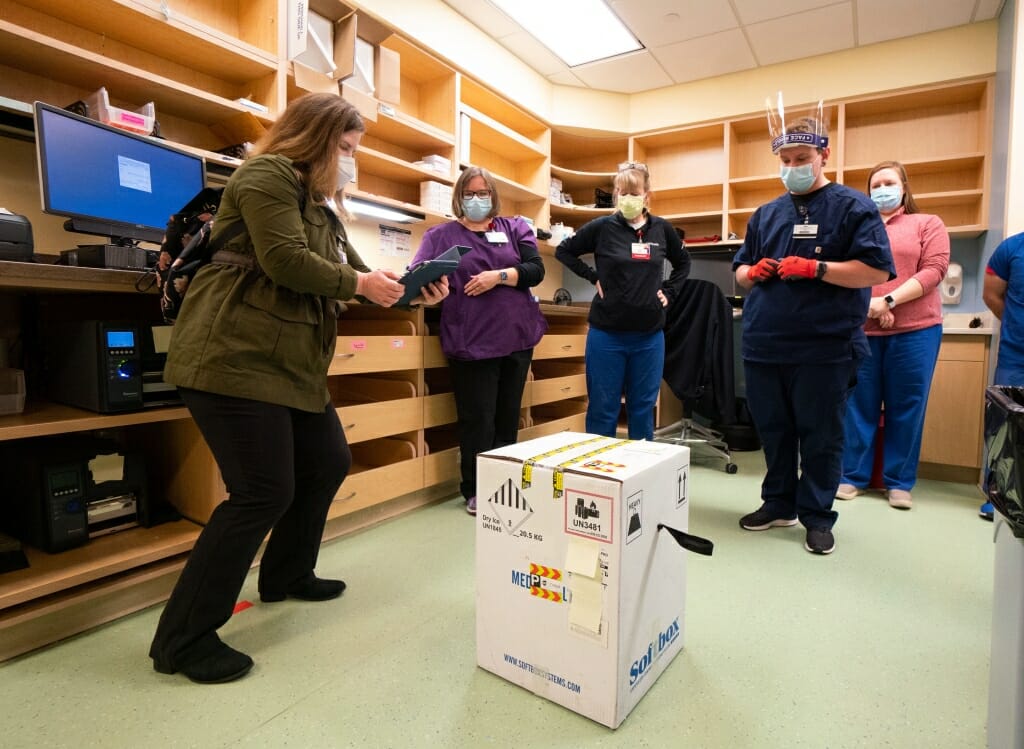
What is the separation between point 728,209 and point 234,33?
314cm

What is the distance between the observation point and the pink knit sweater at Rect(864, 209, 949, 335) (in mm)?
2492

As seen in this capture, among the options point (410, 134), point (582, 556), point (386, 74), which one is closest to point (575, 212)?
point (410, 134)

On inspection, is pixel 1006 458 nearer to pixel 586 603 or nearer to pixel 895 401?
pixel 586 603

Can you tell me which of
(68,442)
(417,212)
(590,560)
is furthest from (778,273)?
(68,442)

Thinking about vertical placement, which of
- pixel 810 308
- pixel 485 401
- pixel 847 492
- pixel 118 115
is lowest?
pixel 847 492

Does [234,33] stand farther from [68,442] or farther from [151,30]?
[68,442]

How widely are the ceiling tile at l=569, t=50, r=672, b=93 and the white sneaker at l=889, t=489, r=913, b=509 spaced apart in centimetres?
296

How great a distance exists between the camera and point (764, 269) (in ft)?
6.21

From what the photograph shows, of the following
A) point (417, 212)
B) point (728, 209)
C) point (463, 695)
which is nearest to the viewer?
point (463, 695)

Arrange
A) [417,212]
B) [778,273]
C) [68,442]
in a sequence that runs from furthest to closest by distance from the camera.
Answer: [417,212]
[778,273]
[68,442]

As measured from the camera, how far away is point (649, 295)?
7.80ft

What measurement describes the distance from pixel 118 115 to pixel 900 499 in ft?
10.8

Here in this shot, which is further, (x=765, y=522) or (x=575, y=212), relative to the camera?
(x=575, y=212)

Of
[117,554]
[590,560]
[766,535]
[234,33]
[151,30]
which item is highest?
[234,33]
